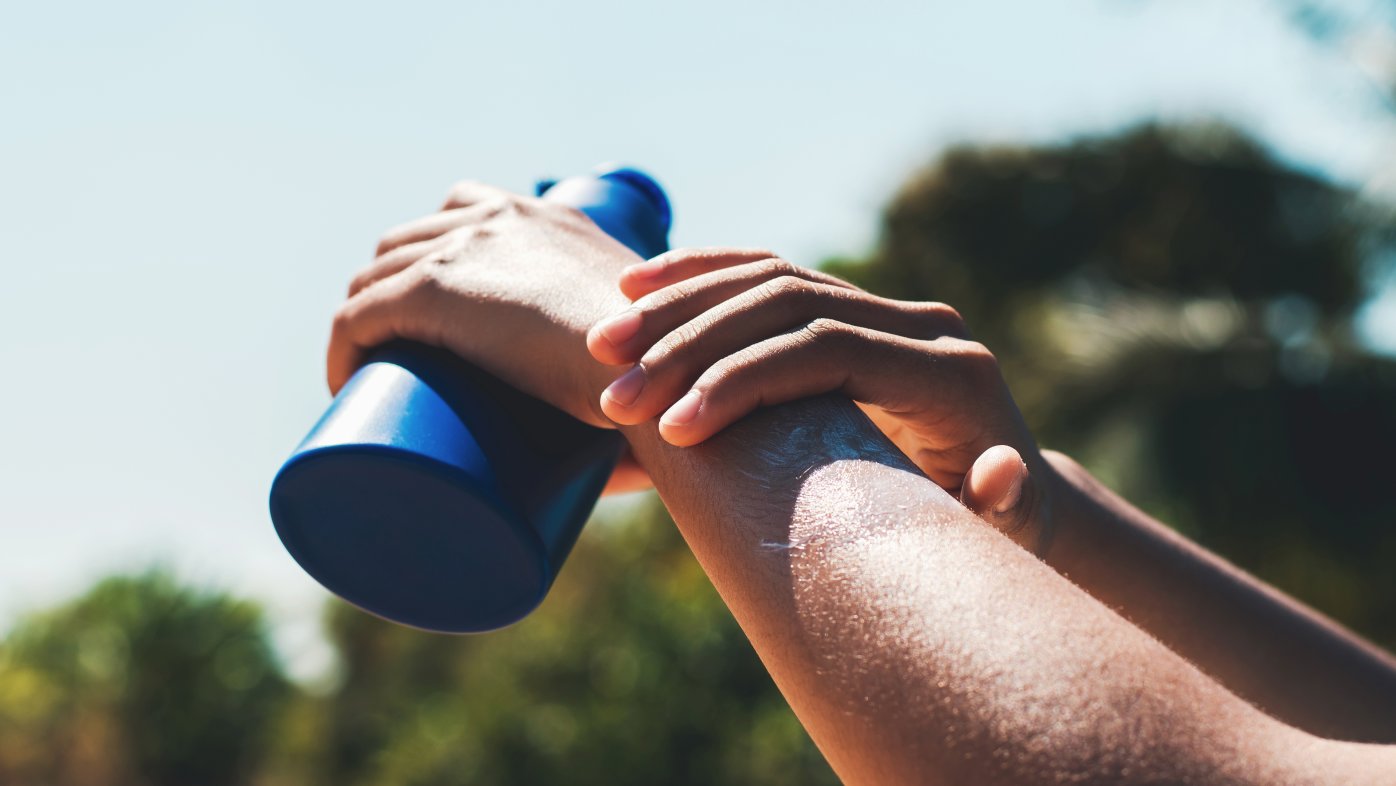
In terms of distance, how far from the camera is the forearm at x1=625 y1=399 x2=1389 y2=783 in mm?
746

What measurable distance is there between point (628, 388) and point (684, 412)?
9 centimetres

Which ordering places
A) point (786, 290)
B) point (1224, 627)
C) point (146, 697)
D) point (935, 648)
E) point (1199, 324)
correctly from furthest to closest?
point (146, 697) → point (1199, 324) → point (1224, 627) → point (786, 290) → point (935, 648)

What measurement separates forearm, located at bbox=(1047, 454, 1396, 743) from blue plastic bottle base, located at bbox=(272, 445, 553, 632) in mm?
734

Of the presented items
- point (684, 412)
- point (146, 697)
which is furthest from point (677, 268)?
point (146, 697)

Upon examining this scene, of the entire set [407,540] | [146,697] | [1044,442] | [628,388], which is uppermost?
[628,388]

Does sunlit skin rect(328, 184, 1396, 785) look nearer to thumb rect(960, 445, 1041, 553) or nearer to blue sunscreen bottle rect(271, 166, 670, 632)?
thumb rect(960, 445, 1041, 553)

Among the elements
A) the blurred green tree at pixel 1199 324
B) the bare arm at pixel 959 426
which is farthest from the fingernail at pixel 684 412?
the blurred green tree at pixel 1199 324

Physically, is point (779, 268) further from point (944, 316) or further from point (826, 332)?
point (944, 316)

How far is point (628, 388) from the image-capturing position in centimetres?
108

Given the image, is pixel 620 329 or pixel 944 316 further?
pixel 944 316

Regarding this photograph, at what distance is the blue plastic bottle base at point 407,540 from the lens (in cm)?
118

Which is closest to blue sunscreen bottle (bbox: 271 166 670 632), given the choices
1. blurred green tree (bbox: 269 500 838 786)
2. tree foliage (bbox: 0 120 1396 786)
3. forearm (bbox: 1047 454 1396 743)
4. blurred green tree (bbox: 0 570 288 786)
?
forearm (bbox: 1047 454 1396 743)

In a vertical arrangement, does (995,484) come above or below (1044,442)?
above

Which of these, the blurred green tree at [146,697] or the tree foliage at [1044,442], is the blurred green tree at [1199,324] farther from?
the blurred green tree at [146,697]
